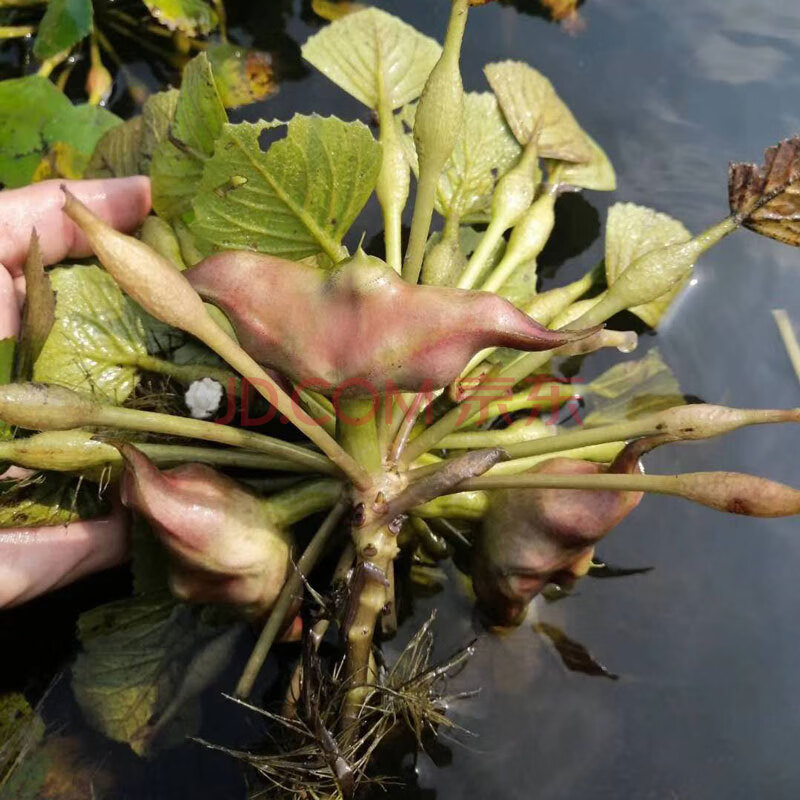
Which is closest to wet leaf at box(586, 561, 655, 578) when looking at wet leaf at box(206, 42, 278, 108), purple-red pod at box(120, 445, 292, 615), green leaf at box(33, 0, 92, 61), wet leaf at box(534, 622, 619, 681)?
wet leaf at box(534, 622, 619, 681)

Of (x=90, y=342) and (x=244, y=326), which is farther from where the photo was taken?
(x=90, y=342)

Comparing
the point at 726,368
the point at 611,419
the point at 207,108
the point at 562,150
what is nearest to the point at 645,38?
the point at 562,150

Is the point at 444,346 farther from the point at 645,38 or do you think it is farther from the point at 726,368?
the point at 645,38

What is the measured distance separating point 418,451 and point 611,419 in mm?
296

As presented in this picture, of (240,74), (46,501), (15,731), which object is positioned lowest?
(15,731)

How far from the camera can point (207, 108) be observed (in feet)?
2.53

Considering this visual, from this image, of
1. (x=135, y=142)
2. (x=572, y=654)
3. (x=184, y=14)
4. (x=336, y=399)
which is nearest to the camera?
(x=336, y=399)

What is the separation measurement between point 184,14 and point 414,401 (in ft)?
2.33

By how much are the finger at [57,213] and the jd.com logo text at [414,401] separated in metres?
0.27

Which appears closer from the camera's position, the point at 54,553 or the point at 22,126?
the point at 54,553

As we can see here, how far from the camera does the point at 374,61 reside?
0.94 meters

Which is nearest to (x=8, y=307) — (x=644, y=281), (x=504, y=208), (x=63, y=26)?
(x=63, y=26)

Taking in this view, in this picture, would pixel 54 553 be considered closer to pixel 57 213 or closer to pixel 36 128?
pixel 57 213

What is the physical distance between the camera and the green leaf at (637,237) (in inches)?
37.2
